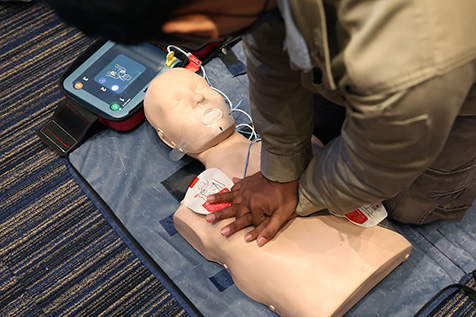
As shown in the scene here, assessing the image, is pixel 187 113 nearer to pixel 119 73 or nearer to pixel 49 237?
pixel 119 73

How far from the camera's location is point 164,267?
1.19 meters

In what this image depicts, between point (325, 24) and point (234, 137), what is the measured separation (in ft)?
2.48

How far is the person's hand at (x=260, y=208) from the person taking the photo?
1.00 meters

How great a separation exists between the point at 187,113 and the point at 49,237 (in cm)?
53

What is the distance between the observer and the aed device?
1385 mm

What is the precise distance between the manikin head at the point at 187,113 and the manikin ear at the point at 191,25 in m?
→ 0.72

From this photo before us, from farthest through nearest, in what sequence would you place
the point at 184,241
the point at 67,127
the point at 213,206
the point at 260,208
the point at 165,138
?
the point at 67,127, the point at 165,138, the point at 184,241, the point at 213,206, the point at 260,208

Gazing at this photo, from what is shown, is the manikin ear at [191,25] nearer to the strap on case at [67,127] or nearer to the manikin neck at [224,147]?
the manikin neck at [224,147]

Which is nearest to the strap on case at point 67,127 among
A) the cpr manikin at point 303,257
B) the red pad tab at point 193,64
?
the red pad tab at point 193,64

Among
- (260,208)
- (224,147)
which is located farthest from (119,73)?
(260,208)

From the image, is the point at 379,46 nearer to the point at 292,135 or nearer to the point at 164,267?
the point at 292,135

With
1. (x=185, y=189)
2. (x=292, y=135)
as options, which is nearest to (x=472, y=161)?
(x=292, y=135)

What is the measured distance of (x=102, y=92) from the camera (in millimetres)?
1416

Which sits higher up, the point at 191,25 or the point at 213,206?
the point at 191,25
